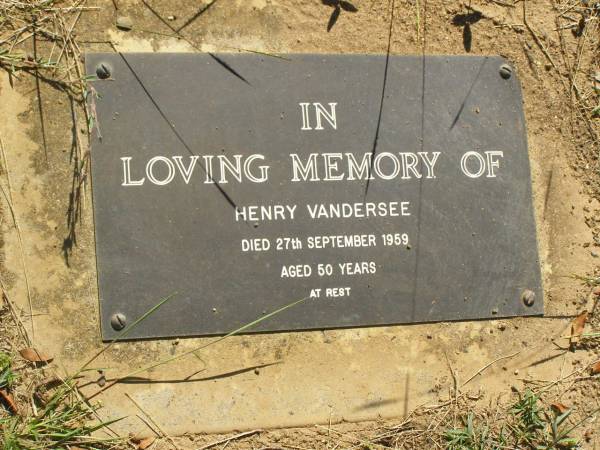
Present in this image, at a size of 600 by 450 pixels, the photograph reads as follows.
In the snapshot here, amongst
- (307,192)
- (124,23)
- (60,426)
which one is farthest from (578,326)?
(124,23)

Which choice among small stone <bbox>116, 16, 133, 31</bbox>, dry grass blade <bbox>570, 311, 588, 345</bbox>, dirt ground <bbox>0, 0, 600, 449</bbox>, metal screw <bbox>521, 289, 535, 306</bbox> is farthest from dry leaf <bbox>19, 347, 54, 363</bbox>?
dry grass blade <bbox>570, 311, 588, 345</bbox>

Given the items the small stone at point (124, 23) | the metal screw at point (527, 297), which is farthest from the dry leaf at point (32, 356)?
the metal screw at point (527, 297)

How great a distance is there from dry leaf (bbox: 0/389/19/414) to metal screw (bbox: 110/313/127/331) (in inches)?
15.1

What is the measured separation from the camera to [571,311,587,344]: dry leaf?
98.7 inches

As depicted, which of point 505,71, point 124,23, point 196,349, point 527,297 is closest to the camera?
point 196,349

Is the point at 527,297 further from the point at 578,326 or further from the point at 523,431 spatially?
the point at 523,431

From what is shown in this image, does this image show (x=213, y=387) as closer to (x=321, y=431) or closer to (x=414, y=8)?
(x=321, y=431)

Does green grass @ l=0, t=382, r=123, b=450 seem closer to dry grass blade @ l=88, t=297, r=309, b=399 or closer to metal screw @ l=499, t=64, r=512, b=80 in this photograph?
dry grass blade @ l=88, t=297, r=309, b=399

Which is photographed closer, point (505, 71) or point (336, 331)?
point (336, 331)

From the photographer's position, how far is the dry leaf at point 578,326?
8.22 feet

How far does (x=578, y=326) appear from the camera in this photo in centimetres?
252

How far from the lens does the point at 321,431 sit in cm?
228

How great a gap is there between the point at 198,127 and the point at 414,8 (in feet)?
3.14

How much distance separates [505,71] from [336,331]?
1.19 metres
